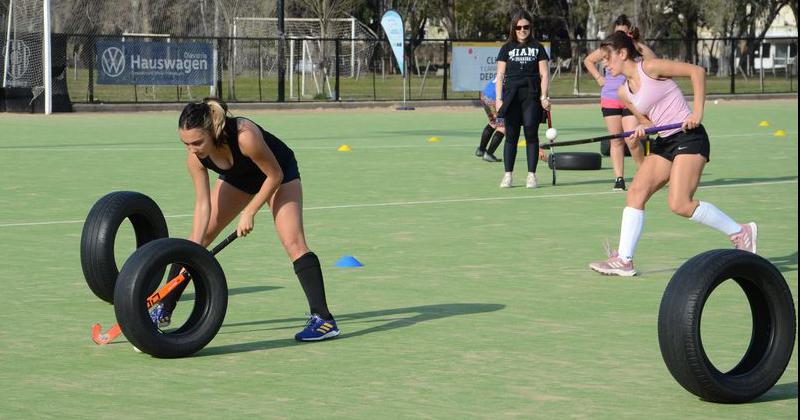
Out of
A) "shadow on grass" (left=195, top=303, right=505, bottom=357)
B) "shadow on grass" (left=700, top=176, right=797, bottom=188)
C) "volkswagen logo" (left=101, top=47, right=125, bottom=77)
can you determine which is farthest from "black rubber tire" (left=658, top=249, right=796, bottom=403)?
"volkswagen logo" (left=101, top=47, right=125, bottom=77)

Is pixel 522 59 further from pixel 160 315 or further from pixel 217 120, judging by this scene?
pixel 217 120

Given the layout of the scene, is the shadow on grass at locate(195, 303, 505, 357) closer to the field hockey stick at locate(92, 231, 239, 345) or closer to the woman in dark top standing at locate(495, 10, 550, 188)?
the field hockey stick at locate(92, 231, 239, 345)

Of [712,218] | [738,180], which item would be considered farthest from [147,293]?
[738,180]

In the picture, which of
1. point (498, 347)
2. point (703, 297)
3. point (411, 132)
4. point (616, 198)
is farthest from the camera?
point (411, 132)

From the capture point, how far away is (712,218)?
1000 centimetres

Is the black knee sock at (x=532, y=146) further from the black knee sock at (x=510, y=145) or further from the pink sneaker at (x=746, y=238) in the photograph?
the pink sneaker at (x=746, y=238)

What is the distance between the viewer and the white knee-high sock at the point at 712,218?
32.6 feet

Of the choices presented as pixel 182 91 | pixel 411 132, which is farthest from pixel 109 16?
pixel 411 132

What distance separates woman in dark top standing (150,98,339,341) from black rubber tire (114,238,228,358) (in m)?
0.34

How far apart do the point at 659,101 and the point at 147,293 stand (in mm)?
4401

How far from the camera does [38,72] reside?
1276 inches

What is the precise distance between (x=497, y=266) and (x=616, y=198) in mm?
5087

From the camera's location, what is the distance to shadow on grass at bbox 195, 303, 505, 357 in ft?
24.9

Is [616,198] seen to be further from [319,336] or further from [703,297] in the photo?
[703,297]
